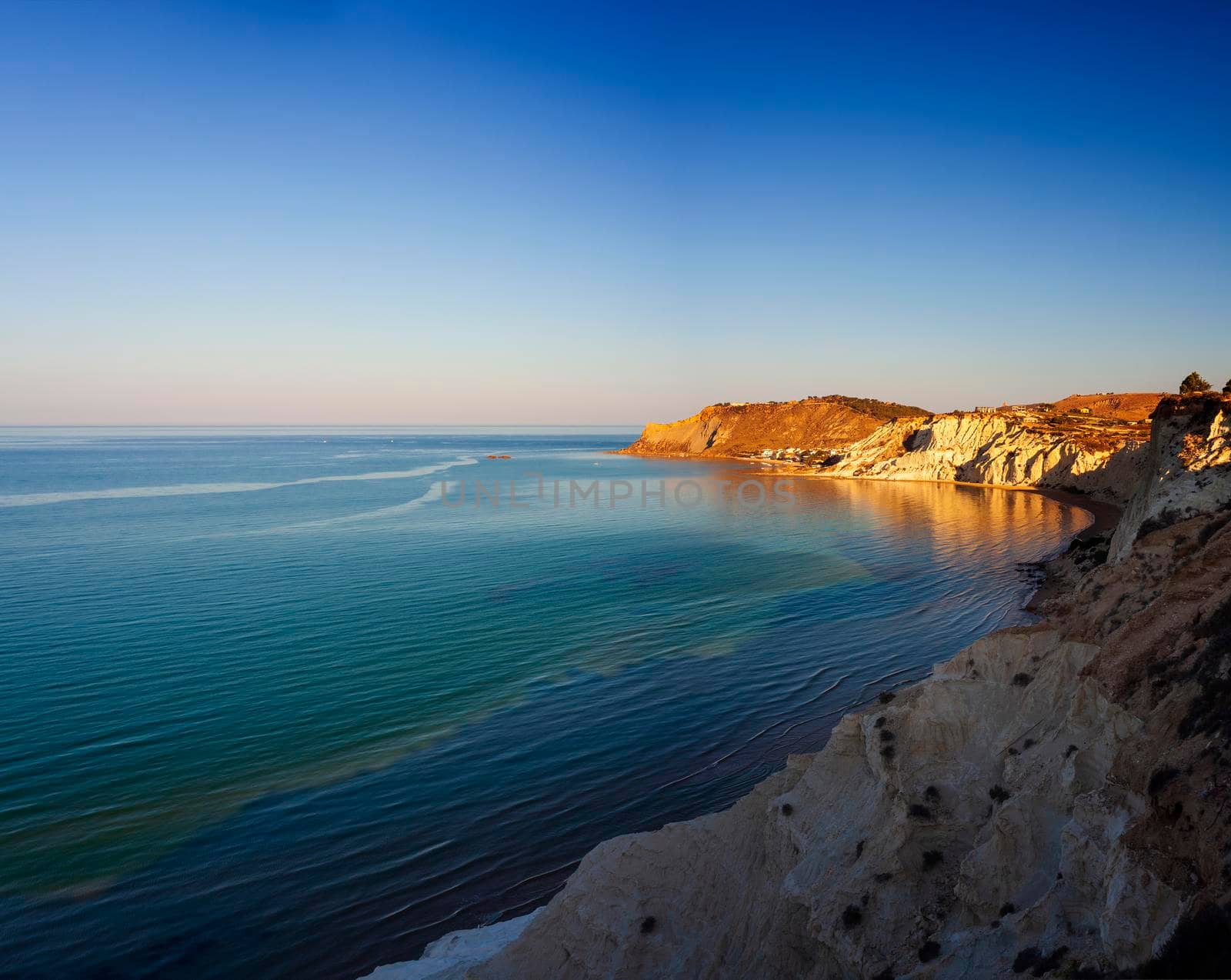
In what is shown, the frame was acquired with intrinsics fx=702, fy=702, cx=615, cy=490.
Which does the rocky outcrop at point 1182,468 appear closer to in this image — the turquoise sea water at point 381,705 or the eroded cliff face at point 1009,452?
the turquoise sea water at point 381,705

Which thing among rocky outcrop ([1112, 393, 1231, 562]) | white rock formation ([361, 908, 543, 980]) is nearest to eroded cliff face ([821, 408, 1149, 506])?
rocky outcrop ([1112, 393, 1231, 562])

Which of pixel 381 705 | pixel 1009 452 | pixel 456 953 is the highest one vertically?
pixel 1009 452

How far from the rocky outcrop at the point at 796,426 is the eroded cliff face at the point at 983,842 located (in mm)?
142844

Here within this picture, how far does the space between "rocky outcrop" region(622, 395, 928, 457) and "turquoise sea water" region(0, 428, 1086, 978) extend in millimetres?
112521

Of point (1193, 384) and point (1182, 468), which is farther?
point (1193, 384)

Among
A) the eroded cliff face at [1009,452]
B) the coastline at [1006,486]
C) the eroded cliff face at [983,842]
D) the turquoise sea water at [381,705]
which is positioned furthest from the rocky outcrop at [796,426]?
the eroded cliff face at [983,842]

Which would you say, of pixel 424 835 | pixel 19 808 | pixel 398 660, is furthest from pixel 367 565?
pixel 424 835

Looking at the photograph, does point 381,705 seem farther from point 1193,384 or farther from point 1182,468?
point 1193,384

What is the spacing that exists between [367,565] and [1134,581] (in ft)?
131

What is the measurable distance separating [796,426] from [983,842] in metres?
175

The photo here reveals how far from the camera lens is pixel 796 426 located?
179m

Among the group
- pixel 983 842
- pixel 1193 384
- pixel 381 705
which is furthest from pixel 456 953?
pixel 1193 384

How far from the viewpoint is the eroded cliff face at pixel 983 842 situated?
303 inches

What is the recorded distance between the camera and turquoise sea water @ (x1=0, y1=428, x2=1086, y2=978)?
1362 cm
